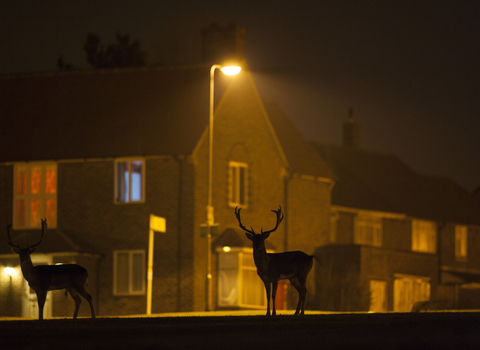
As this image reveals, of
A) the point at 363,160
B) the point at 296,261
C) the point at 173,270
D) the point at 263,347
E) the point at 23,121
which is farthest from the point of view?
the point at 363,160

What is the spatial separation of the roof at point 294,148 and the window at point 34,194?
10329 mm

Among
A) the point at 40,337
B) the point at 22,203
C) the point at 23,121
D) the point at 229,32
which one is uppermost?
the point at 229,32

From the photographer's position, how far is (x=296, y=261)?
20.9 metres

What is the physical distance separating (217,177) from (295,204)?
514 cm

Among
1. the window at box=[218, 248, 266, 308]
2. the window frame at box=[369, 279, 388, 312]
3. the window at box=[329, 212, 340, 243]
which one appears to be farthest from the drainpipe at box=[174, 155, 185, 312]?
the window at box=[329, 212, 340, 243]

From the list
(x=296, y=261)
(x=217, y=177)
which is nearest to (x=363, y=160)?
(x=217, y=177)

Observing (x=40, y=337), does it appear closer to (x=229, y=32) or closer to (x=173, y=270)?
(x=173, y=270)

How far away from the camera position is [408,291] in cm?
5391

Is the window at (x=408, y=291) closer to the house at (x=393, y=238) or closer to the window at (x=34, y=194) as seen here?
the house at (x=393, y=238)

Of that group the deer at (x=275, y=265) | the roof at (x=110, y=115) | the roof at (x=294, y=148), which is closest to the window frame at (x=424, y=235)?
the roof at (x=294, y=148)

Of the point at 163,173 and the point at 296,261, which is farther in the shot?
the point at 163,173

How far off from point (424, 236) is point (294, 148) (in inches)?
641

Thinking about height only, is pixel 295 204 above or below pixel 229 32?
below

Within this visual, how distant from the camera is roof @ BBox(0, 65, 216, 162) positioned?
44062 mm
